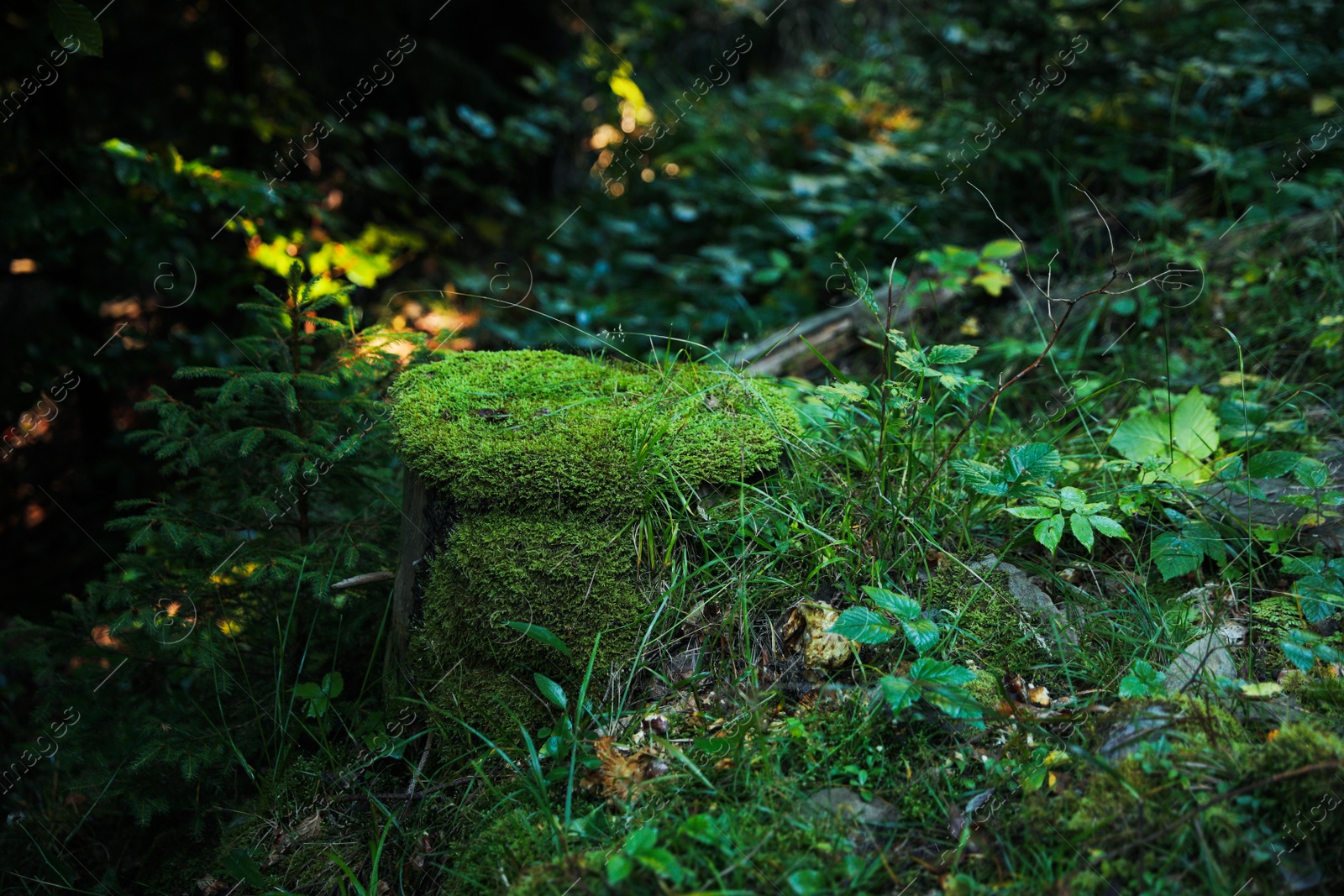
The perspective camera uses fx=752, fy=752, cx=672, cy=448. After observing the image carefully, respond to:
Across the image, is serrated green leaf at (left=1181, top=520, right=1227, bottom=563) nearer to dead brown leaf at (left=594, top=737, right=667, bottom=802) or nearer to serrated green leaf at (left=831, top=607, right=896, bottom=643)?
serrated green leaf at (left=831, top=607, right=896, bottom=643)

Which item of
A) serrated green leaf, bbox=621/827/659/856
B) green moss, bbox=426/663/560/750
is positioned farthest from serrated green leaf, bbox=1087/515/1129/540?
green moss, bbox=426/663/560/750

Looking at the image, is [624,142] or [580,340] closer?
[580,340]

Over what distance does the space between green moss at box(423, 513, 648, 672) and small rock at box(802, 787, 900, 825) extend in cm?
58

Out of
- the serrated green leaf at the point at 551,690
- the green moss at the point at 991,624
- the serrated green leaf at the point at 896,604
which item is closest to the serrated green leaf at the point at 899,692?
the serrated green leaf at the point at 896,604

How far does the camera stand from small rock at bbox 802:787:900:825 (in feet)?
4.83

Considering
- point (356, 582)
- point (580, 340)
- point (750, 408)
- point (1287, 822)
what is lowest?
point (1287, 822)

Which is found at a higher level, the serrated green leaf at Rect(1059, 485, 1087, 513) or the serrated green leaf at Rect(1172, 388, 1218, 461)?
the serrated green leaf at Rect(1059, 485, 1087, 513)

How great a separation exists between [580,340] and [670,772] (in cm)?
332

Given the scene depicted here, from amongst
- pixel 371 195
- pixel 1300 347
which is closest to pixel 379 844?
pixel 1300 347

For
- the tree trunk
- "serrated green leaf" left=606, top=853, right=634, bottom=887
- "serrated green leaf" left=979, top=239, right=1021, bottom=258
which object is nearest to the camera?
"serrated green leaf" left=606, top=853, right=634, bottom=887

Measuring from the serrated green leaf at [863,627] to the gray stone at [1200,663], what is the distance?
65cm

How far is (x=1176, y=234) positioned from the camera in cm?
376

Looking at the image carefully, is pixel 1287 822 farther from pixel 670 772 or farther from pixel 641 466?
pixel 641 466

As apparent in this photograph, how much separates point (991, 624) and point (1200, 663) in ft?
1.39
